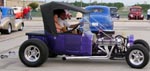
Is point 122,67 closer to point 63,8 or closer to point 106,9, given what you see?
point 63,8

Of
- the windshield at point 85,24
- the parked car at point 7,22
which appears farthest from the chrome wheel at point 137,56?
the parked car at point 7,22

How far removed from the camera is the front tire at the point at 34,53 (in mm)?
9788

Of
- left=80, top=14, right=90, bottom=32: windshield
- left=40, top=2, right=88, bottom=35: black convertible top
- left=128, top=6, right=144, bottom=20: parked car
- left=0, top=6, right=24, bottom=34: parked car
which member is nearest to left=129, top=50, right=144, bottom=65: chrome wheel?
left=80, top=14, right=90, bottom=32: windshield

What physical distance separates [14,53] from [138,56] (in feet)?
14.5

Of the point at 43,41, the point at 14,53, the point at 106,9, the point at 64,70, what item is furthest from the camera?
the point at 106,9

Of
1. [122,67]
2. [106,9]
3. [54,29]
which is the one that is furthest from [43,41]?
[106,9]

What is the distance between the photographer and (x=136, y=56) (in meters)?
9.80

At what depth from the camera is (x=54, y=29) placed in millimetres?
10234

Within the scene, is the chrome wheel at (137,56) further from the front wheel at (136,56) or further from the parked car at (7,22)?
the parked car at (7,22)

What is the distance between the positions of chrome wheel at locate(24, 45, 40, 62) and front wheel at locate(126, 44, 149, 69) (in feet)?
7.50

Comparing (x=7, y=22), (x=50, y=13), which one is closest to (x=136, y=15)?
(x=7, y=22)

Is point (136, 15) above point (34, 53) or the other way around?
the other way around

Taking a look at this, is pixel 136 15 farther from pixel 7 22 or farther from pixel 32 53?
pixel 32 53

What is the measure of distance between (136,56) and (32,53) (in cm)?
262
